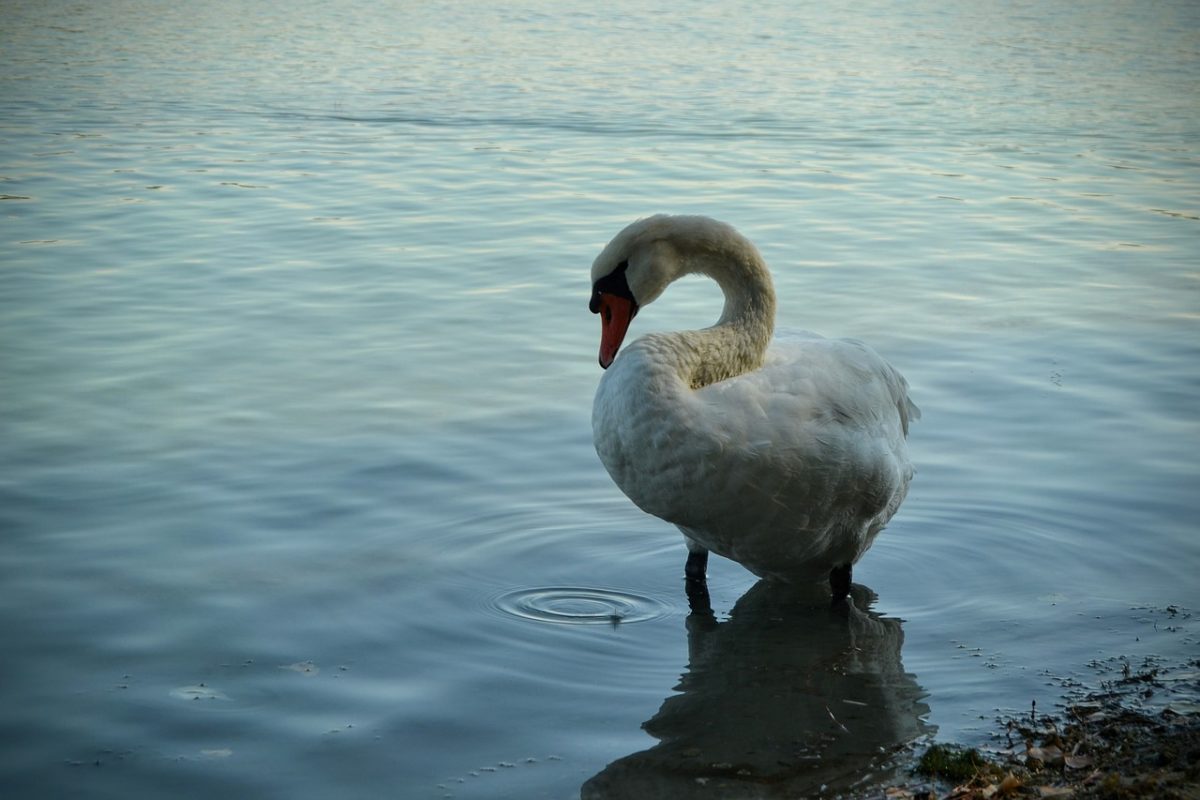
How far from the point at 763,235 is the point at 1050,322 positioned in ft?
11.6

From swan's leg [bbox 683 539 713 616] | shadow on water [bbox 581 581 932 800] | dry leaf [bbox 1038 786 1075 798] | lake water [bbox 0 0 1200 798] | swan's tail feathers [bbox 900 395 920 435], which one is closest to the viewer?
dry leaf [bbox 1038 786 1075 798]

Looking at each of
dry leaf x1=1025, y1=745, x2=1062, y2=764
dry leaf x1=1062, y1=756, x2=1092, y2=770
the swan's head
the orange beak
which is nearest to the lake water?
dry leaf x1=1025, y1=745, x2=1062, y2=764

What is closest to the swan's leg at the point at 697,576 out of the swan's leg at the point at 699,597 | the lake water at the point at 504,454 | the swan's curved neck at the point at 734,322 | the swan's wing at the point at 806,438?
the swan's leg at the point at 699,597

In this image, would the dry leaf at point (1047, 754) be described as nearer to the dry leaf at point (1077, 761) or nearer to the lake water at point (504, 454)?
the dry leaf at point (1077, 761)

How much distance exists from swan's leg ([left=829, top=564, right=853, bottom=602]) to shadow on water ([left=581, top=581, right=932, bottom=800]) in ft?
0.26

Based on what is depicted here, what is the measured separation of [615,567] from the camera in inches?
281

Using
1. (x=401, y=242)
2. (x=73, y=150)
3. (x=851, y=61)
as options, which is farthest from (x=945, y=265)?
(x=851, y=61)

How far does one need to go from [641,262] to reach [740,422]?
0.95 metres

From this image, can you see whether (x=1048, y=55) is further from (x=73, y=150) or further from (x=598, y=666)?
(x=598, y=666)

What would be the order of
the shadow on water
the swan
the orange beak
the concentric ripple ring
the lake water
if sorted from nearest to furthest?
the shadow on water → the lake water → the swan → the orange beak → the concentric ripple ring

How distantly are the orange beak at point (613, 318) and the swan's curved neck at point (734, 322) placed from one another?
336mm

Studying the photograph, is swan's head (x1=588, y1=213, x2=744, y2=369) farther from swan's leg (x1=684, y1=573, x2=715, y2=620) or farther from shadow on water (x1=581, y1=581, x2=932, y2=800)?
shadow on water (x1=581, y1=581, x2=932, y2=800)

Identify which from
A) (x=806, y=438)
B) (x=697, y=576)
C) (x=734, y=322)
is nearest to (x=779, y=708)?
(x=806, y=438)

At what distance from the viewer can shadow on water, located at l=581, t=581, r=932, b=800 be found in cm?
515
